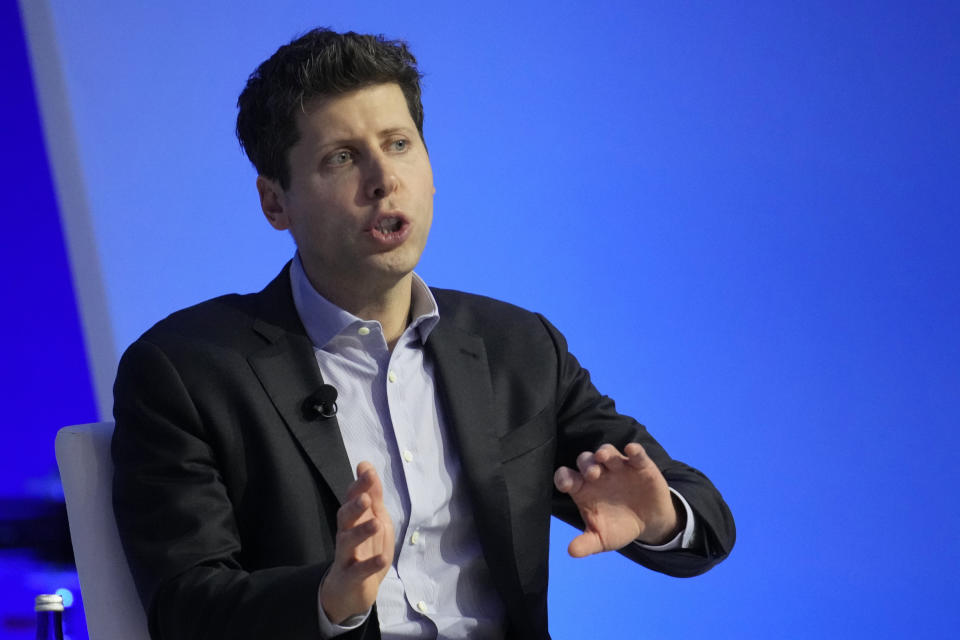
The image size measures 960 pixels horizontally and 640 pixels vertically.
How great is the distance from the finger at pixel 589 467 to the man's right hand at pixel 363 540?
1.12 feet

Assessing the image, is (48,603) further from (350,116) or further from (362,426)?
(350,116)

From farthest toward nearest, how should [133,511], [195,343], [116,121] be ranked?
[116,121] → [195,343] → [133,511]

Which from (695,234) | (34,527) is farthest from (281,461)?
(695,234)

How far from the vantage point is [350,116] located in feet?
5.75

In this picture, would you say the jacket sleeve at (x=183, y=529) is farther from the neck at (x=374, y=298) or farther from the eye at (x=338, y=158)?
the eye at (x=338, y=158)

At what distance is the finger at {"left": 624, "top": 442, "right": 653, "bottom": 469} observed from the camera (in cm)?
153

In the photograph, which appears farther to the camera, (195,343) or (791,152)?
(791,152)

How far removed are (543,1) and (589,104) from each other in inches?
14.4

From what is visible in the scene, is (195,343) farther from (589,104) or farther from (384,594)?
(589,104)

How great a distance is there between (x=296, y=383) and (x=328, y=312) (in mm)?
141

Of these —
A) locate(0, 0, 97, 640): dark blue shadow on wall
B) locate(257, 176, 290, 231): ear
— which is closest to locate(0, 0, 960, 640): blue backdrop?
locate(0, 0, 97, 640): dark blue shadow on wall

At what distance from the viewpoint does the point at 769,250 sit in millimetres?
3561

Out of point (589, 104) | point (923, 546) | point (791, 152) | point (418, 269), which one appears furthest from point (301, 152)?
point (923, 546)

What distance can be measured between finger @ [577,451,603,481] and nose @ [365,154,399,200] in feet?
1.66
